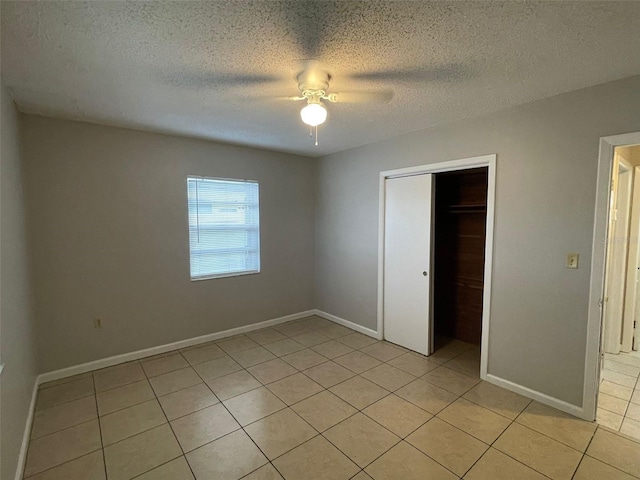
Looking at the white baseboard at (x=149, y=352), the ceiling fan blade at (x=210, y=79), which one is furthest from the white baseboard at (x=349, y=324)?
the ceiling fan blade at (x=210, y=79)

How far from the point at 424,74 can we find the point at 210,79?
56.1 inches

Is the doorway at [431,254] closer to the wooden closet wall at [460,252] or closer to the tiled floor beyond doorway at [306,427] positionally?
the wooden closet wall at [460,252]

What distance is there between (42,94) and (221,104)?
4.26ft

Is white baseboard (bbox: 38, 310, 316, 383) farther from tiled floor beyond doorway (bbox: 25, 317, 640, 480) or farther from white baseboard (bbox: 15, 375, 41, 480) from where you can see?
white baseboard (bbox: 15, 375, 41, 480)

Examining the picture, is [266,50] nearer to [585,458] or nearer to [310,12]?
[310,12]

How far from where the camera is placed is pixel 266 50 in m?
1.71

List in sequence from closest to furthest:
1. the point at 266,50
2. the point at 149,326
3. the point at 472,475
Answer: the point at 266,50 → the point at 472,475 → the point at 149,326

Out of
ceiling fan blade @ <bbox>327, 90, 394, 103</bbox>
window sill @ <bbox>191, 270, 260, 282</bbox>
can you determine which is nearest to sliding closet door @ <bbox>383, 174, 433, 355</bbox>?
ceiling fan blade @ <bbox>327, 90, 394, 103</bbox>

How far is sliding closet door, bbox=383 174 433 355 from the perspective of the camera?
3363mm

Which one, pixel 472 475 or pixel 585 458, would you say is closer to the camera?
pixel 472 475

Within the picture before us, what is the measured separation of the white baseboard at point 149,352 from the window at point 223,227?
0.75 meters

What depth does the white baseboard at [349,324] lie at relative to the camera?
3939mm

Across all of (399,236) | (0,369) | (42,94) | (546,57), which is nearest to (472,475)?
(399,236)

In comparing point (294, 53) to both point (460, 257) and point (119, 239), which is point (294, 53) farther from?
point (460, 257)
